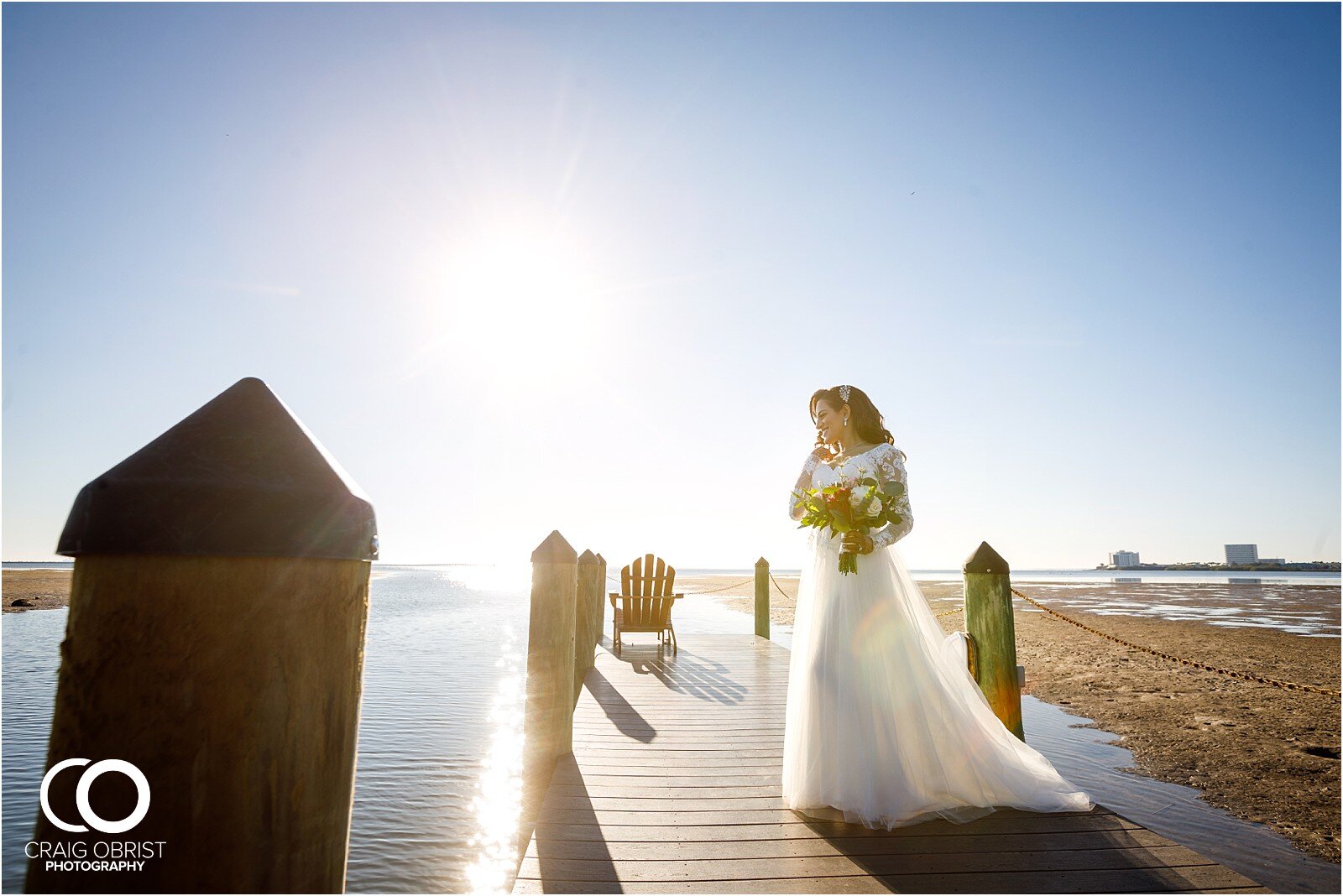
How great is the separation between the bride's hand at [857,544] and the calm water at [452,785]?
124 inches

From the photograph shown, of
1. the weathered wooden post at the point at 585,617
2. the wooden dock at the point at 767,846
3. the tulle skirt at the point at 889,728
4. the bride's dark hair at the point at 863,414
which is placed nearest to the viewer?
the wooden dock at the point at 767,846

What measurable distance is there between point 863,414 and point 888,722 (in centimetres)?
184

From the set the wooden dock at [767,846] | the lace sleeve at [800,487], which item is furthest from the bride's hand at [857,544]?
the wooden dock at [767,846]

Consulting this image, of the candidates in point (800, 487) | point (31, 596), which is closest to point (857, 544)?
point (800, 487)

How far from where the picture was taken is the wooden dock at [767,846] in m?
2.71

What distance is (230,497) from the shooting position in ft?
2.91

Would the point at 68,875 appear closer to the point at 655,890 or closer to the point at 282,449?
the point at 282,449

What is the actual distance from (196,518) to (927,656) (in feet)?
12.0

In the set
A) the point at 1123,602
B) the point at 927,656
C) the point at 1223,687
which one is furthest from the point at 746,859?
the point at 1123,602

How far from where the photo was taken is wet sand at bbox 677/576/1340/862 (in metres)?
5.41

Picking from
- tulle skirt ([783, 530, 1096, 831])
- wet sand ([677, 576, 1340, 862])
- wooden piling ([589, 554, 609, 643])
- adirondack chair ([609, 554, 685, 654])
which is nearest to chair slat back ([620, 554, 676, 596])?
adirondack chair ([609, 554, 685, 654])

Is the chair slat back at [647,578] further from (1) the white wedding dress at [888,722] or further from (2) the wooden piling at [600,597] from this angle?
(1) the white wedding dress at [888,722]

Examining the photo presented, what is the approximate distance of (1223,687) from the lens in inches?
389

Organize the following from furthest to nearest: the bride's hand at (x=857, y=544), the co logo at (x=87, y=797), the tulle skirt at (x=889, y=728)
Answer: the bride's hand at (x=857, y=544) → the tulle skirt at (x=889, y=728) → the co logo at (x=87, y=797)
